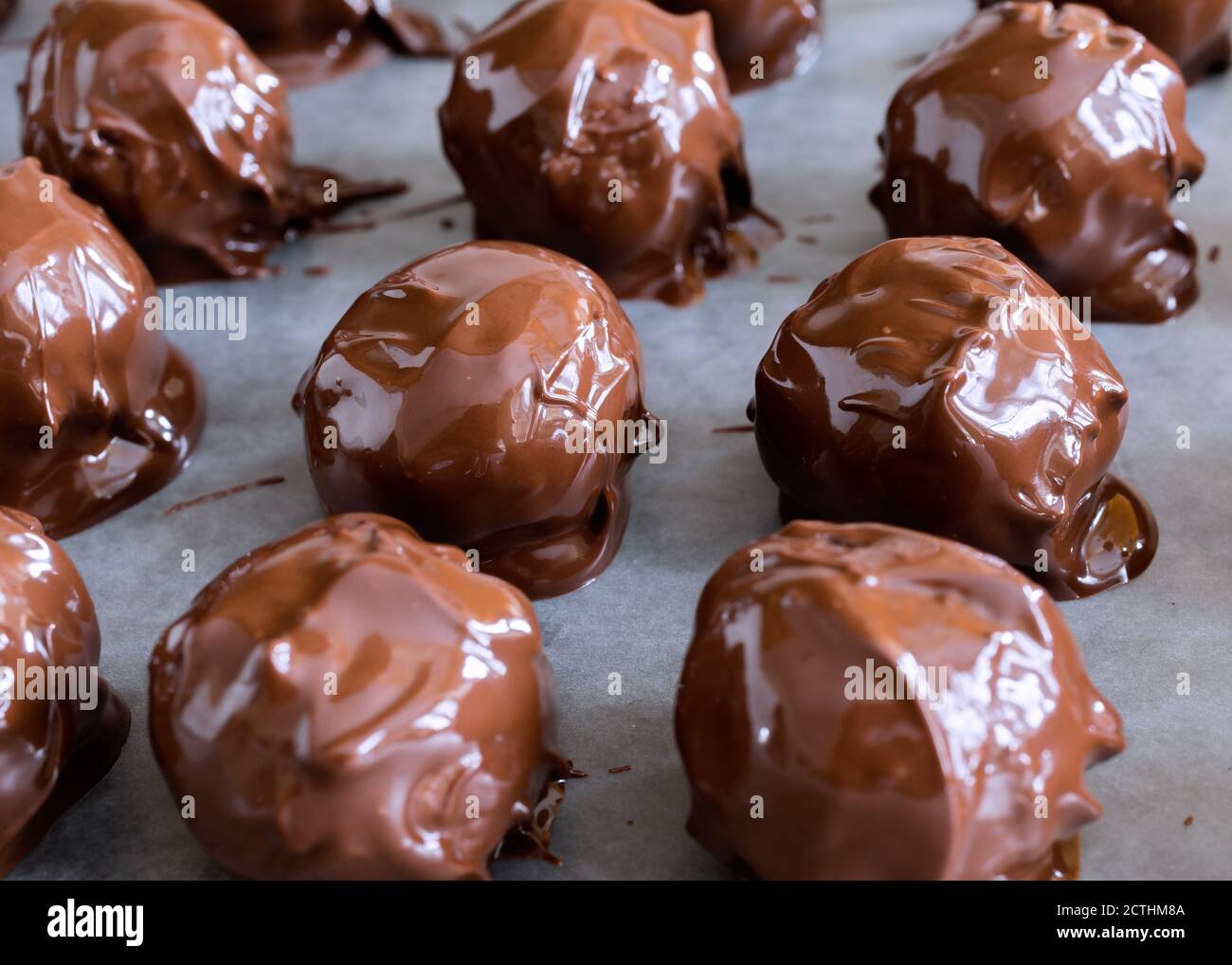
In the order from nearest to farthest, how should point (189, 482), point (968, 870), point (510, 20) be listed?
point (968, 870) → point (189, 482) → point (510, 20)

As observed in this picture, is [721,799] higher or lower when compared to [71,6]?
lower

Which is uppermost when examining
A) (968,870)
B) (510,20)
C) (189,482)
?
(510,20)

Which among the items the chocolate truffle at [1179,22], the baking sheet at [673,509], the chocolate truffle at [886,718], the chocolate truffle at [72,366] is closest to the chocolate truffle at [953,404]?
the baking sheet at [673,509]

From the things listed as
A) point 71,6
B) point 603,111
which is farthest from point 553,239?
point 71,6

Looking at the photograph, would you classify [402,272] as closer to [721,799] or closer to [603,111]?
→ [603,111]

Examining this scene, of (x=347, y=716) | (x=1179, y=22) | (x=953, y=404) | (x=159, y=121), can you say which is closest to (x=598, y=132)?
(x=159, y=121)

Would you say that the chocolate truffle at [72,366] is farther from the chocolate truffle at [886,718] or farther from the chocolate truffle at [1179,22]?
the chocolate truffle at [1179,22]
